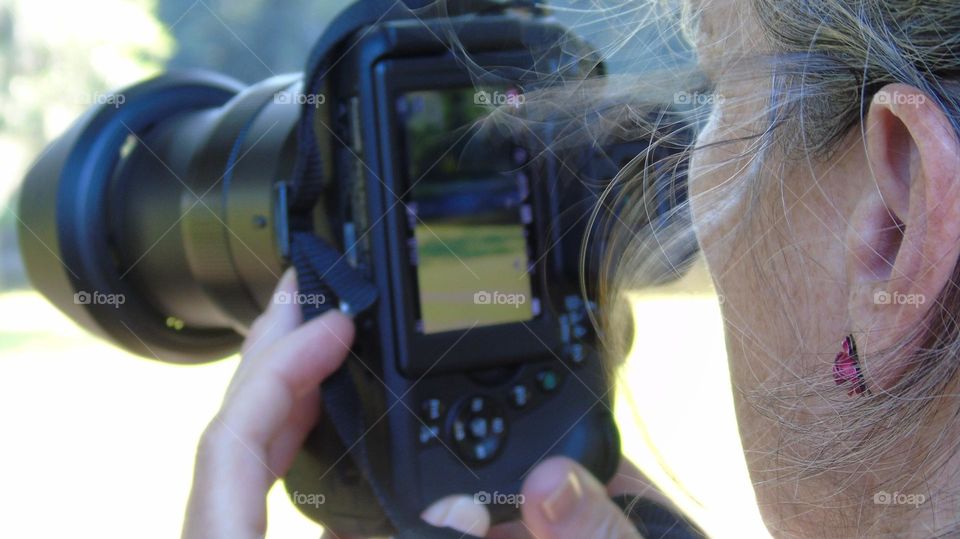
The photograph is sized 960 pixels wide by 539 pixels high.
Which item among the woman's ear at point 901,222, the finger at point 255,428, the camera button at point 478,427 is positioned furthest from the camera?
the camera button at point 478,427

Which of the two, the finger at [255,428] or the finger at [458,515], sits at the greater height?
the finger at [255,428]

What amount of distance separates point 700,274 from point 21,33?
8.60 feet

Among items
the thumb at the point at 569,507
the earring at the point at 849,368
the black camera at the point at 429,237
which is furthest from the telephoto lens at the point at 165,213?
the earring at the point at 849,368

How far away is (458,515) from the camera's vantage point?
0.65 meters

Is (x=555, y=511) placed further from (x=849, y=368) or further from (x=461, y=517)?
(x=849, y=368)

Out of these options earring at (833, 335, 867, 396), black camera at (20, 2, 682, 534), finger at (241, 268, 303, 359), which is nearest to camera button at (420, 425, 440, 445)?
black camera at (20, 2, 682, 534)

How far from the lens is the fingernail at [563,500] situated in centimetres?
62

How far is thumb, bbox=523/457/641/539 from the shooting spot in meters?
0.61

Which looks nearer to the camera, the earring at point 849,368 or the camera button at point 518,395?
the earring at point 849,368

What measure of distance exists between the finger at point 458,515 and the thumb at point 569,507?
0.10 ft

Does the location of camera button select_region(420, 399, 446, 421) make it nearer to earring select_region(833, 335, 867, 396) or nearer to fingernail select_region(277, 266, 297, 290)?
fingernail select_region(277, 266, 297, 290)

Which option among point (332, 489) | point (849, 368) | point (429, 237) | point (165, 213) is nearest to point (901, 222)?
point (849, 368)

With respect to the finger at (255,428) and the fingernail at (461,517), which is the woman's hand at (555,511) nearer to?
the fingernail at (461,517)

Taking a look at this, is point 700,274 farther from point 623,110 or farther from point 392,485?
point 392,485
